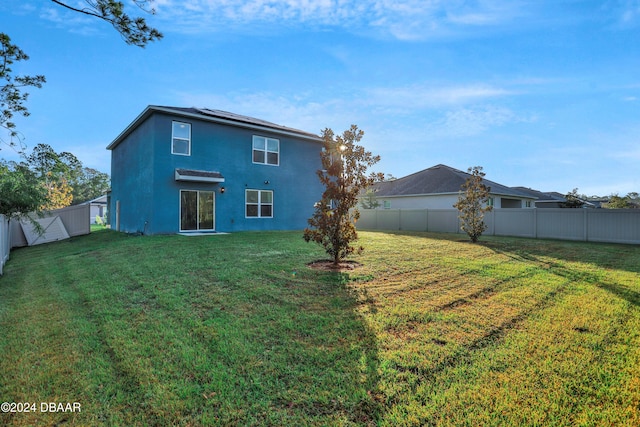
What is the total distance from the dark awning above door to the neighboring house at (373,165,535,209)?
11.8m

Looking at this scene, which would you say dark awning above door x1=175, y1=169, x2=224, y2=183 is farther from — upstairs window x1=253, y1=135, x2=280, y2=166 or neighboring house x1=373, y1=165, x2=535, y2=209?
neighboring house x1=373, y1=165, x2=535, y2=209

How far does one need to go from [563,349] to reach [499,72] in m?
11.6

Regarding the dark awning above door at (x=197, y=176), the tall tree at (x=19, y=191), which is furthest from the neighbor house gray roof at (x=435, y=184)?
the tall tree at (x=19, y=191)

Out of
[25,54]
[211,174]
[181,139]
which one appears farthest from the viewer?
[211,174]

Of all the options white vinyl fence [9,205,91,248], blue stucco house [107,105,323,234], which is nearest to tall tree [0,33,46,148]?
blue stucco house [107,105,323,234]

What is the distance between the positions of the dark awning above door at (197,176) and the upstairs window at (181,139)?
1022 millimetres

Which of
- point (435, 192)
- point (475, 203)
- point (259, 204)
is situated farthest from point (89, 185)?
→ point (475, 203)

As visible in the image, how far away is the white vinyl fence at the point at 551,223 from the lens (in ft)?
43.9

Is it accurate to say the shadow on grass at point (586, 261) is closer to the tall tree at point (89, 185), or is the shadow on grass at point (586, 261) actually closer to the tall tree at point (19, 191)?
the tall tree at point (19, 191)

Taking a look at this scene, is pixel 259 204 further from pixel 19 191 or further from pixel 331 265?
pixel 331 265

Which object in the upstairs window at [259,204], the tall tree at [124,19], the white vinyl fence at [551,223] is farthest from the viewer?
the upstairs window at [259,204]

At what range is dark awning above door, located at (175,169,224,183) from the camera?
13278 mm

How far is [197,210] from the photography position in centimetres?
1418

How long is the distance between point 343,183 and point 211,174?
362 inches
